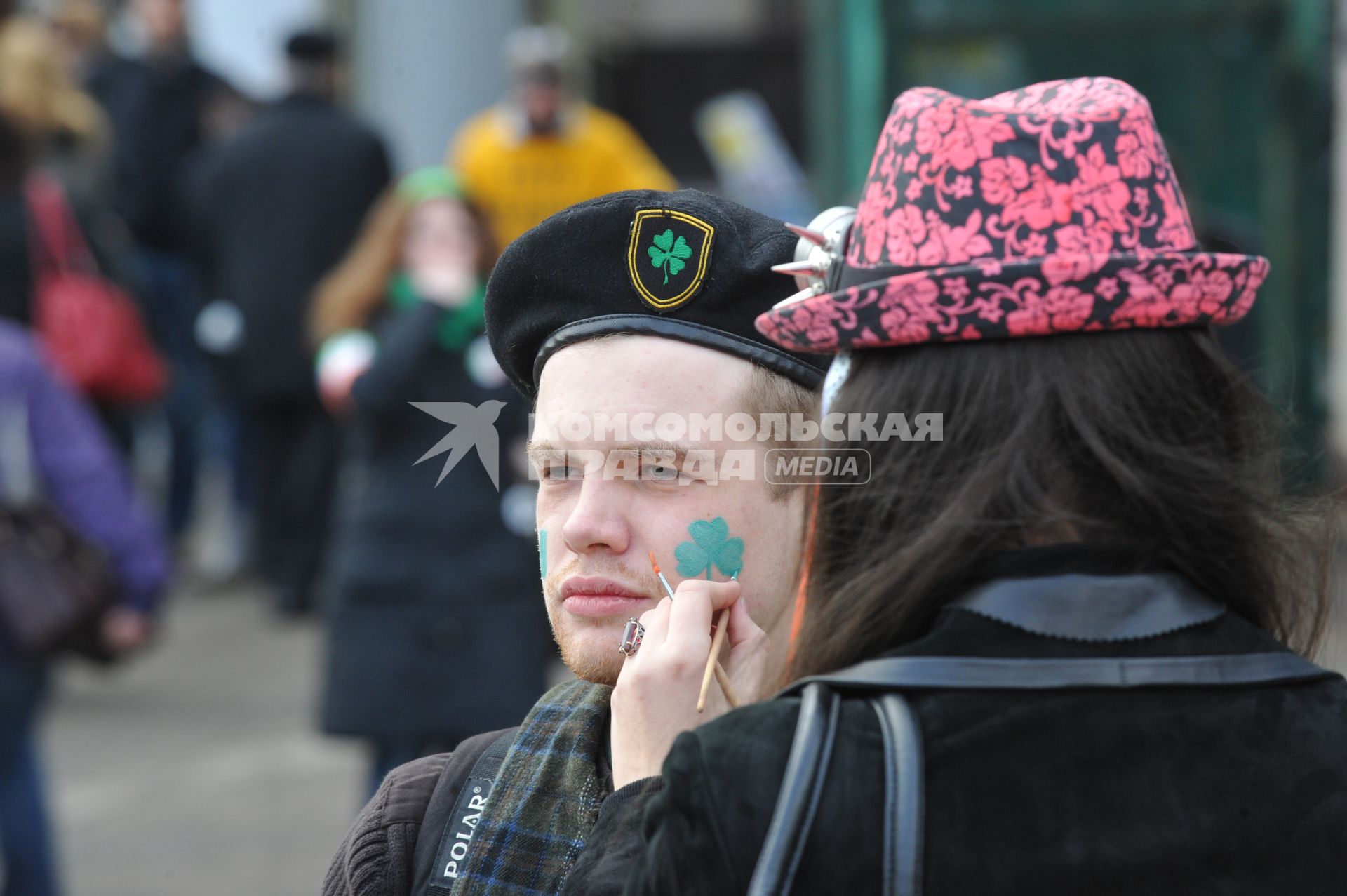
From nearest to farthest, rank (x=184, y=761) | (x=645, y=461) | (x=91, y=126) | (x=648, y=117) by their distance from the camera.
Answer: (x=645, y=461) < (x=184, y=761) < (x=91, y=126) < (x=648, y=117)

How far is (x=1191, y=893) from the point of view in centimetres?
133

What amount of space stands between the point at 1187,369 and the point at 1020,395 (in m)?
0.16

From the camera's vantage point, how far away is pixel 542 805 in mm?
1804

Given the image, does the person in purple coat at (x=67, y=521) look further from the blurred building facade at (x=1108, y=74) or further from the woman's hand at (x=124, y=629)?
the blurred building facade at (x=1108, y=74)

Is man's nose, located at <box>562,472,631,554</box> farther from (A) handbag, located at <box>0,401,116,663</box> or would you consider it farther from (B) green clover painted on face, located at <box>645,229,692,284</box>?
(A) handbag, located at <box>0,401,116,663</box>

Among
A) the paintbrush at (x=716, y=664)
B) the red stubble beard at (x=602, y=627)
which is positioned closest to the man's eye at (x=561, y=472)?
the red stubble beard at (x=602, y=627)

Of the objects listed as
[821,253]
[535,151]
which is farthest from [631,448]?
[535,151]

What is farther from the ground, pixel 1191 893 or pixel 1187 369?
pixel 1187 369

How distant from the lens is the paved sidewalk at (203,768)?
16.2ft

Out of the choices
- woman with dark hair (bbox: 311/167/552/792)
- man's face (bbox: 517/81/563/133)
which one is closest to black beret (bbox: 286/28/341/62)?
man's face (bbox: 517/81/563/133)

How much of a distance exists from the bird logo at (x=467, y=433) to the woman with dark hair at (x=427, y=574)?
0.05ft

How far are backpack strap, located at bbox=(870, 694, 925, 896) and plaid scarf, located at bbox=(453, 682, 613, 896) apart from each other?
502mm

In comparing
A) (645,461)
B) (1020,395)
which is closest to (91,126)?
(645,461)

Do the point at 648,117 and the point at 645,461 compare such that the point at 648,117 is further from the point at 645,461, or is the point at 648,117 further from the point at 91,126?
the point at 645,461
